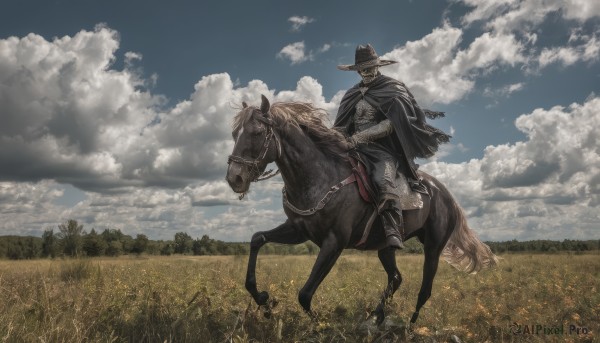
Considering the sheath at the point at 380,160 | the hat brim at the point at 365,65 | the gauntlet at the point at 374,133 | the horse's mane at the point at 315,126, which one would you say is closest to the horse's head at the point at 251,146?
the horse's mane at the point at 315,126

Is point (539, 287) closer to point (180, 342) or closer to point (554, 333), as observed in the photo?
point (554, 333)

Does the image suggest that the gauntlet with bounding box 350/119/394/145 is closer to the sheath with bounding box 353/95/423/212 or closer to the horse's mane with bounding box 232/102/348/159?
the sheath with bounding box 353/95/423/212

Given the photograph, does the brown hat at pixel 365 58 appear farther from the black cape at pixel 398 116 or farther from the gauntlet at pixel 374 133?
the gauntlet at pixel 374 133

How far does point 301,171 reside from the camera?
222 inches

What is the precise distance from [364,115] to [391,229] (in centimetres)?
176

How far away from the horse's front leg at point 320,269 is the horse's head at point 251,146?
3.70 ft

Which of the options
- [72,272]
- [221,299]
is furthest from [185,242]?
[221,299]

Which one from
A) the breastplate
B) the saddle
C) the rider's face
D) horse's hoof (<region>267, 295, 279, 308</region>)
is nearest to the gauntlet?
the breastplate

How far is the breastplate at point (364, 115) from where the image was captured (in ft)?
22.1

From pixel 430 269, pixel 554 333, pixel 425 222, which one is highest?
pixel 425 222

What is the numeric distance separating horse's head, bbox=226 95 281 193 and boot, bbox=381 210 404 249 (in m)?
1.69

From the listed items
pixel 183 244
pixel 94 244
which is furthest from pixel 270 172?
pixel 183 244

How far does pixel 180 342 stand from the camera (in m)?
4.67

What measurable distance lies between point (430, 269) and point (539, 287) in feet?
17.5
